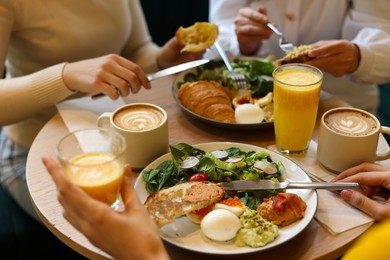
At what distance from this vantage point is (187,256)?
99 centimetres

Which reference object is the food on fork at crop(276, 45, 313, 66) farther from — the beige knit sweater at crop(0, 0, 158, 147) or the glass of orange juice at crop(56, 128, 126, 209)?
the glass of orange juice at crop(56, 128, 126, 209)

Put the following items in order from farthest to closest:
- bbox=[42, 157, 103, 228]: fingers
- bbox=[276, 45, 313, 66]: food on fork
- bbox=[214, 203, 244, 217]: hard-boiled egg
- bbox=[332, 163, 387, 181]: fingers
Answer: bbox=[276, 45, 313, 66]: food on fork
bbox=[332, 163, 387, 181]: fingers
bbox=[214, 203, 244, 217]: hard-boiled egg
bbox=[42, 157, 103, 228]: fingers

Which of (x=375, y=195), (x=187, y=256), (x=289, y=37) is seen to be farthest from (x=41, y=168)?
(x=289, y=37)

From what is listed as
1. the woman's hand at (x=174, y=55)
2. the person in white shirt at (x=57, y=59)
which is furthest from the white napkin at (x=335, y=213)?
the woman's hand at (x=174, y=55)

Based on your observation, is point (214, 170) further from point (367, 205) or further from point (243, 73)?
point (243, 73)

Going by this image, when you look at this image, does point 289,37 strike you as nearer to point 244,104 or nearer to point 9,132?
point 244,104

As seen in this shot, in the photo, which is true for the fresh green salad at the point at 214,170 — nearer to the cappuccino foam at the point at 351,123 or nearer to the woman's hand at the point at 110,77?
the cappuccino foam at the point at 351,123

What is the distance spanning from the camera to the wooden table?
998mm

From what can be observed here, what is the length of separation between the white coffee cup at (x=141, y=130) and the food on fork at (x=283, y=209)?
0.32 m

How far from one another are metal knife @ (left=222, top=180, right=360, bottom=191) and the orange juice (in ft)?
0.87

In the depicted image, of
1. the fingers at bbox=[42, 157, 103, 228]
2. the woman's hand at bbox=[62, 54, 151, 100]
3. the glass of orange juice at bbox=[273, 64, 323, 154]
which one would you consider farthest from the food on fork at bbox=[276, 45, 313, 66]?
the fingers at bbox=[42, 157, 103, 228]

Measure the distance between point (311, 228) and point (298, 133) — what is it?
0.99 ft

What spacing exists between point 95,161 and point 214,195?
0.26 m

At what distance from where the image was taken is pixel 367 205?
1064mm
